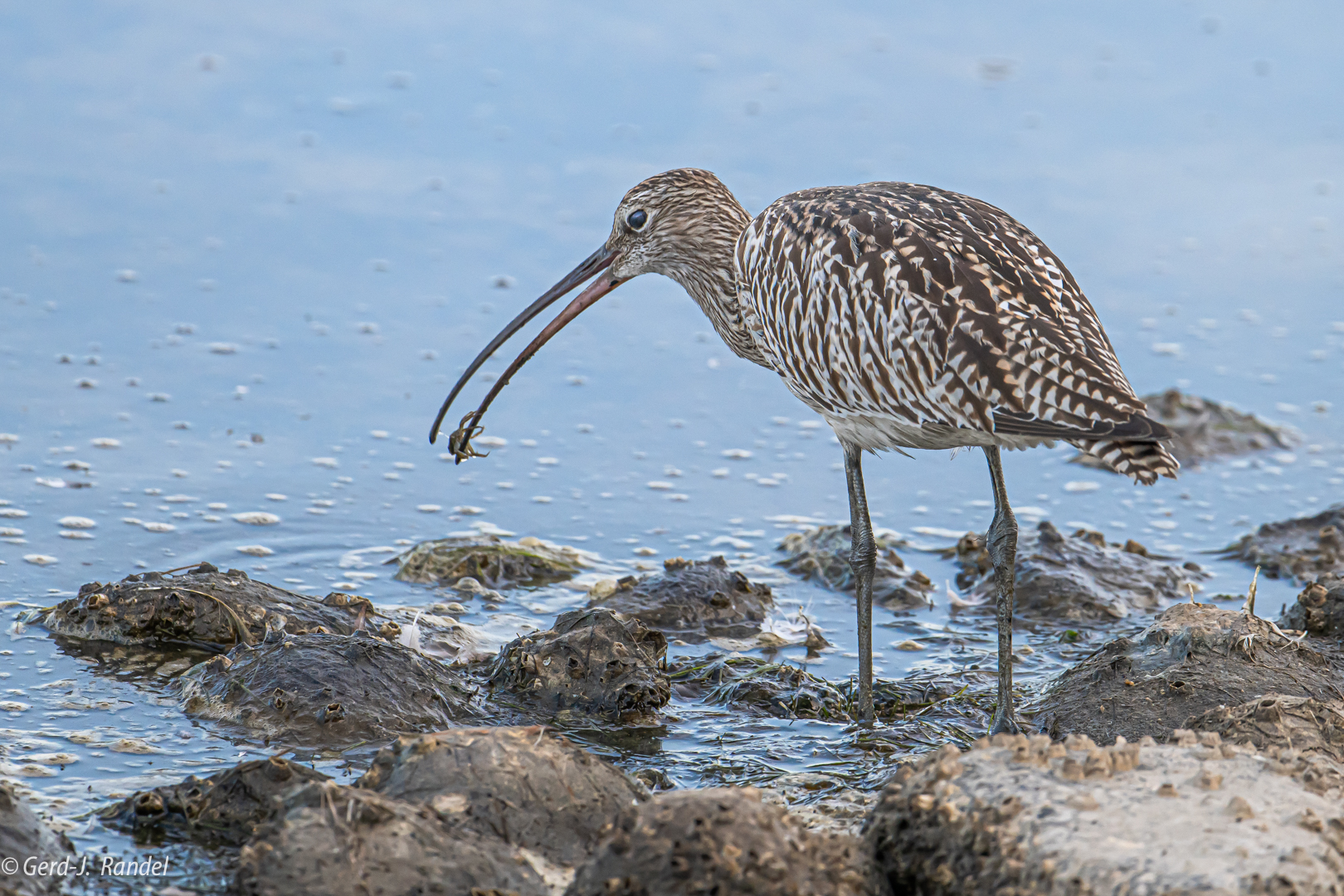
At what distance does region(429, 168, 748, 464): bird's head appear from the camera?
6.89m

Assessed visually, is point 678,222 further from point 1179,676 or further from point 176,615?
point 1179,676

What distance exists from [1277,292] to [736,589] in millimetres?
5271

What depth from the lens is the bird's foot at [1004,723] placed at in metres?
5.59

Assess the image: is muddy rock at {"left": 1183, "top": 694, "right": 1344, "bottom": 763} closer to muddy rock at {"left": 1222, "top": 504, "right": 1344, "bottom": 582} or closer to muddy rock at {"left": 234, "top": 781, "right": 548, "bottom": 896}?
muddy rock at {"left": 234, "top": 781, "right": 548, "bottom": 896}

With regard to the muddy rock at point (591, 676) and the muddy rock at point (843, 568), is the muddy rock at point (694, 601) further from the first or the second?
the muddy rock at point (591, 676)

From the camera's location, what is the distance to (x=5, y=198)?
1011 centimetres

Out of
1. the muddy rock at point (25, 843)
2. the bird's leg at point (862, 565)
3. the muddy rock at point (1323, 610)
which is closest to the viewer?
the muddy rock at point (25, 843)

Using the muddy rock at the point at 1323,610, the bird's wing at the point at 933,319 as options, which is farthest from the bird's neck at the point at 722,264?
the muddy rock at the point at 1323,610

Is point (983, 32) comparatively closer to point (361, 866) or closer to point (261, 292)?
point (261, 292)

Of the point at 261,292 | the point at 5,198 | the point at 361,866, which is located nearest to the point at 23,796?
the point at 361,866

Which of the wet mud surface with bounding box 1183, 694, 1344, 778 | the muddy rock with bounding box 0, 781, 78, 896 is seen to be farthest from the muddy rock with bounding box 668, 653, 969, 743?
Result: the muddy rock with bounding box 0, 781, 78, 896

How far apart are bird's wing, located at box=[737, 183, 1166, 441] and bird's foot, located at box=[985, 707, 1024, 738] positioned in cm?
111

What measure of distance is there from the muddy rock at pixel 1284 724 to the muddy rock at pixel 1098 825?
582 millimetres

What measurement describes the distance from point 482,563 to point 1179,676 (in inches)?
118
